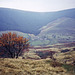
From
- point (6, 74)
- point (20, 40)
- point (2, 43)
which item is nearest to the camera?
point (6, 74)

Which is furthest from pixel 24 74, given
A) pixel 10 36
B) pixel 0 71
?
pixel 10 36

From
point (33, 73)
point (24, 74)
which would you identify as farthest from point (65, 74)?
point (24, 74)

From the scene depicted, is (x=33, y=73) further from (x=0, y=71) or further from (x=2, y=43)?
(x=2, y=43)

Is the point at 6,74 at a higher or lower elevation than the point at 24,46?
lower

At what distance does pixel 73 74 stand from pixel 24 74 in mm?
5862

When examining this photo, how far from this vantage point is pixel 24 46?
27.1 m

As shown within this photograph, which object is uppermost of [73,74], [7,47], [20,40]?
[20,40]

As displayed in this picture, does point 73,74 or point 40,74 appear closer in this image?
point 40,74

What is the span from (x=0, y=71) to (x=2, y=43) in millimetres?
14467

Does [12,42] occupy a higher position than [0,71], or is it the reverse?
[12,42]

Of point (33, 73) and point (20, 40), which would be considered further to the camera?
point (20, 40)

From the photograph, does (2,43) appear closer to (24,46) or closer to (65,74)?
(24,46)

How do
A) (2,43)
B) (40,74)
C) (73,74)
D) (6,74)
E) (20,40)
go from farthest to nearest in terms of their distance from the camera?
(20,40) → (2,43) → (73,74) → (40,74) → (6,74)

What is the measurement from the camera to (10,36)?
2638 centimetres
